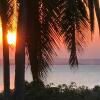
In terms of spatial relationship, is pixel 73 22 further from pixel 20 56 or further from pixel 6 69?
pixel 6 69

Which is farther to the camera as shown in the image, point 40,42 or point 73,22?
point 40,42

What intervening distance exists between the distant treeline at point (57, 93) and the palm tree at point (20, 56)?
16.3 inches

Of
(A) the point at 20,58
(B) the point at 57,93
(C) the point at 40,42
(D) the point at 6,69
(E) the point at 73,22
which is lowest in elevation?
(B) the point at 57,93

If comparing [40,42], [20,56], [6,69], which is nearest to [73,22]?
[20,56]

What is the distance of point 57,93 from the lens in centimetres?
1608

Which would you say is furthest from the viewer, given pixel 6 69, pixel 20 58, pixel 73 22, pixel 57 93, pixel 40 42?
pixel 40 42

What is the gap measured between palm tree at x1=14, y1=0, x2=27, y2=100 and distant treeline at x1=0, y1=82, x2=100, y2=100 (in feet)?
1.36

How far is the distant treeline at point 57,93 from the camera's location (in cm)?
1570

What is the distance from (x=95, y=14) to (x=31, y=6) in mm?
2189

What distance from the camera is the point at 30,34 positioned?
1716 centimetres

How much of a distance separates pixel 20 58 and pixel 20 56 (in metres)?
0.06

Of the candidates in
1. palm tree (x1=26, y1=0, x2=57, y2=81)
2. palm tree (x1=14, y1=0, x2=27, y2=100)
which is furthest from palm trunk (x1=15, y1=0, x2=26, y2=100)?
palm tree (x1=26, y1=0, x2=57, y2=81)

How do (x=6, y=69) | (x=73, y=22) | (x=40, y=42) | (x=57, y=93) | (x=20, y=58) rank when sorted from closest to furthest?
(x=20, y=58)
(x=6, y=69)
(x=73, y=22)
(x=57, y=93)
(x=40, y=42)

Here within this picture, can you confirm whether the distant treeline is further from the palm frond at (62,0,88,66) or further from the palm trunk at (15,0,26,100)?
the palm frond at (62,0,88,66)
